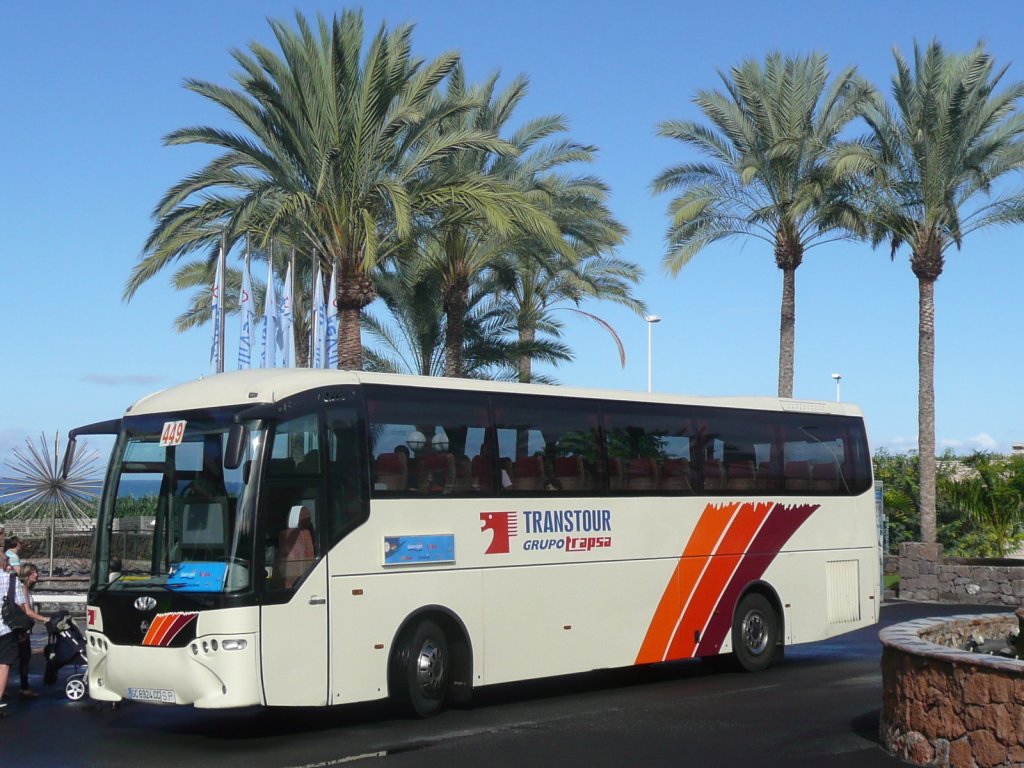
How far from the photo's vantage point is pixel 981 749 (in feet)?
32.0

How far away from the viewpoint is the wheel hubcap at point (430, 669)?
13.4m

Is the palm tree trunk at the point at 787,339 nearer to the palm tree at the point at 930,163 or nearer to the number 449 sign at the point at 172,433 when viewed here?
the palm tree at the point at 930,163

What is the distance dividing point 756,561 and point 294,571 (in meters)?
7.19

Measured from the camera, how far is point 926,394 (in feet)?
108

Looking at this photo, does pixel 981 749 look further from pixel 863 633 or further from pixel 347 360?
pixel 347 360

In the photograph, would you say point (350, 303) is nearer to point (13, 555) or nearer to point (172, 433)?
point (13, 555)

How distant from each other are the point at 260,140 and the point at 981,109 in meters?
16.5

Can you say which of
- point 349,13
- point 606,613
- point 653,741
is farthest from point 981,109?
point 653,741

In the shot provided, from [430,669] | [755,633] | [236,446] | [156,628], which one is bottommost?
[755,633]

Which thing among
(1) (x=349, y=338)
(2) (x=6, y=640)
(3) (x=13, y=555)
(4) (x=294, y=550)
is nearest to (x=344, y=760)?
(4) (x=294, y=550)

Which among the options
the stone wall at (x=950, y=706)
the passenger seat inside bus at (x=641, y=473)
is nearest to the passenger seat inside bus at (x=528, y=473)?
the passenger seat inside bus at (x=641, y=473)

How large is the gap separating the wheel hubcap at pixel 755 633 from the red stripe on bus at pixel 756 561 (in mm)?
354

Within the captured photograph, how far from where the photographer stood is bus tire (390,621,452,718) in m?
13.2

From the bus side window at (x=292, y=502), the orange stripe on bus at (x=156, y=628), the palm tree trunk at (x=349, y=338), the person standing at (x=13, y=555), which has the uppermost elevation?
the palm tree trunk at (x=349, y=338)
